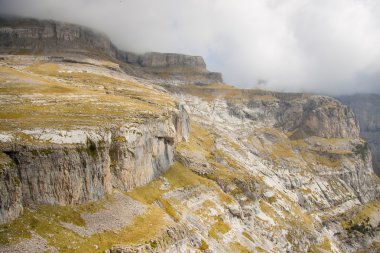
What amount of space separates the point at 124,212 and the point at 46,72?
120580 mm

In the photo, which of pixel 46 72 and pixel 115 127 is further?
pixel 46 72

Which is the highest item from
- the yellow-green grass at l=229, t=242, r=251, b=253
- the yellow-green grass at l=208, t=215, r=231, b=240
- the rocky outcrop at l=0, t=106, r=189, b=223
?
the rocky outcrop at l=0, t=106, r=189, b=223

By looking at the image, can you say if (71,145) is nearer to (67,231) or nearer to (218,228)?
(67,231)

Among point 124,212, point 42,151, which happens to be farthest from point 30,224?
point 124,212

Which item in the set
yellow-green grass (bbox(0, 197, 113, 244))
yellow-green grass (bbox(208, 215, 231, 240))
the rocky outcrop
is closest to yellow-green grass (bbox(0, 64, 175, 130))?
the rocky outcrop

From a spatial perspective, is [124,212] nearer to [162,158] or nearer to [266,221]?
[162,158]

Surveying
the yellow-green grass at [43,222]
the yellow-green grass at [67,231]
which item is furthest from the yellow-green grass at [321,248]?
the yellow-green grass at [43,222]

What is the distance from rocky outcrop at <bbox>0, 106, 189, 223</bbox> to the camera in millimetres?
70250

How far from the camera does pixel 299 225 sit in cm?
18200

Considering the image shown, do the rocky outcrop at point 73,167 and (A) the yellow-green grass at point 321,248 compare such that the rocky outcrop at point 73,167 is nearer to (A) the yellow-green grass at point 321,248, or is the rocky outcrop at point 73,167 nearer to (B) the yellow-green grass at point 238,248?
(B) the yellow-green grass at point 238,248

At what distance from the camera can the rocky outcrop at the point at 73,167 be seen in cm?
7025

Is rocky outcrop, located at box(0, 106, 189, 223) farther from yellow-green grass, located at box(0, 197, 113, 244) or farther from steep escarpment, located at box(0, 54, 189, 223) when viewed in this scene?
yellow-green grass, located at box(0, 197, 113, 244)

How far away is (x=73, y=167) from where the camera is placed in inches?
3204

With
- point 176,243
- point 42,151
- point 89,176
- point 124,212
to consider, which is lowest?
point 176,243
